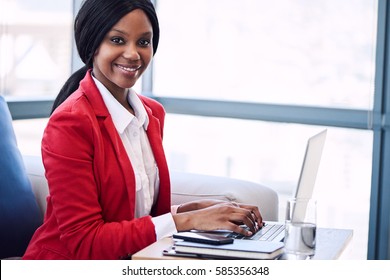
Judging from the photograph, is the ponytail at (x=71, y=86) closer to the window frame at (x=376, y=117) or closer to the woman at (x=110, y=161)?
the woman at (x=110, y=161)

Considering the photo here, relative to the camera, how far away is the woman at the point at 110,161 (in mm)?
1830

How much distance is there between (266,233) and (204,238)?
269mm

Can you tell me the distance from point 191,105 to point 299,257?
7.33 ft

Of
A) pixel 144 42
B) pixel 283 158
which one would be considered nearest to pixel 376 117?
pixel 283 158

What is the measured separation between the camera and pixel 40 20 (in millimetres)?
3318

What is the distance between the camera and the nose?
6.65 ft

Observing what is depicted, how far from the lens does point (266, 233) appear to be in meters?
1.84

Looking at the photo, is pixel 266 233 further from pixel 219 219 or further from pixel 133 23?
pixel 133 23

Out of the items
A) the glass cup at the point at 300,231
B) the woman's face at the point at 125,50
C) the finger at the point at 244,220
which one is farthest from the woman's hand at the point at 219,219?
the woman's face at the point at 125,50

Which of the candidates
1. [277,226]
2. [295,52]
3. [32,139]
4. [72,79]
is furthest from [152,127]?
[295,52]

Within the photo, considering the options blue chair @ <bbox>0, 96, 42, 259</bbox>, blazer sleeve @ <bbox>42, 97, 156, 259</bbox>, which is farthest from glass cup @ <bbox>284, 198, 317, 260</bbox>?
blue chair @ <bbox>0, 96, 42, 259</bbox>

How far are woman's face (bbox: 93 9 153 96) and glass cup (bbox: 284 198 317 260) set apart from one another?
2.05ft
